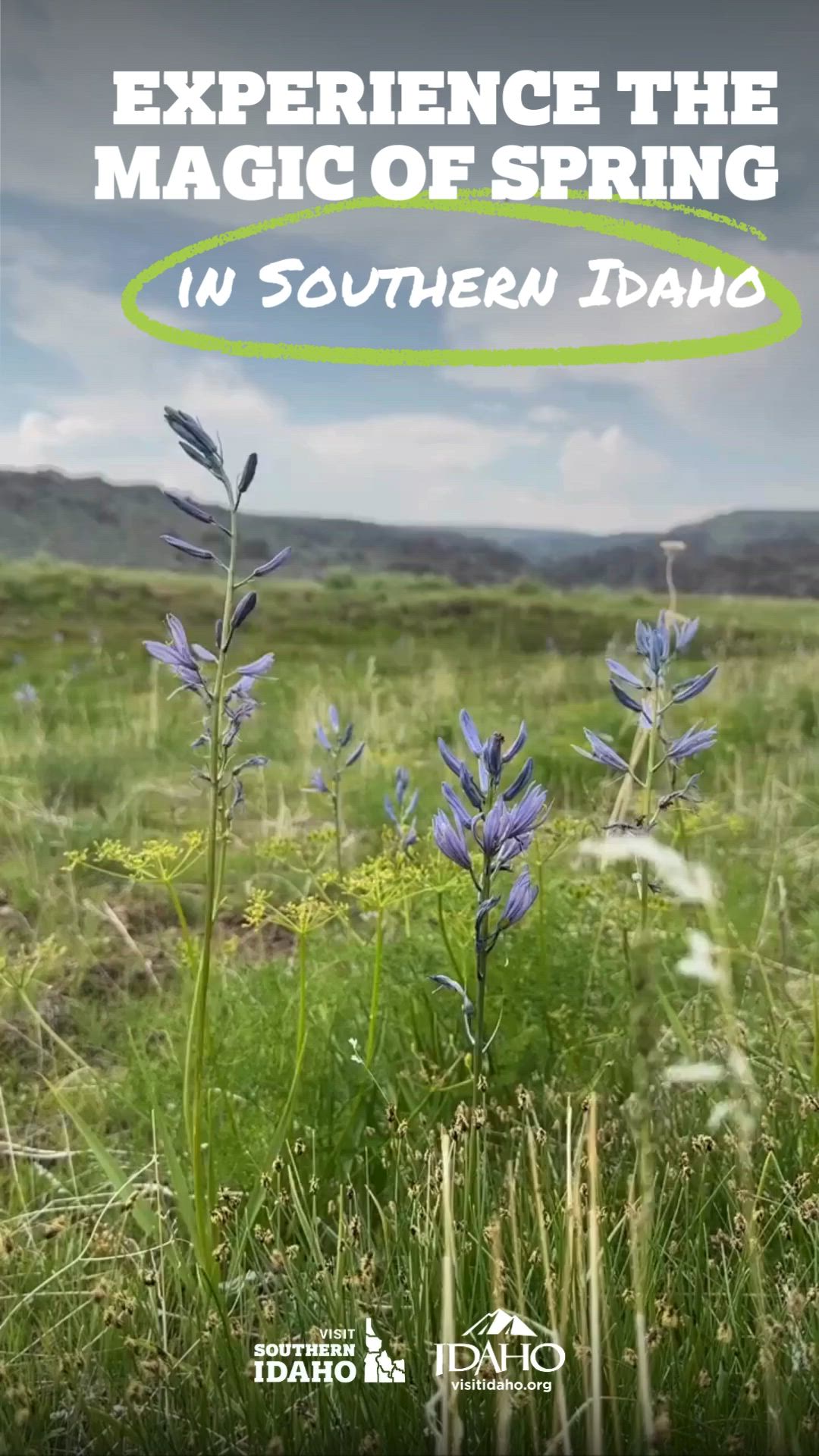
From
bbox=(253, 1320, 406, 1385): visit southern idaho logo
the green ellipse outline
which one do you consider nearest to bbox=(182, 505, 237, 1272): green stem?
bbox=(253, 1320, 406, 1385): visit southern idaho logo

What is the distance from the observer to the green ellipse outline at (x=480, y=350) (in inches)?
81.0

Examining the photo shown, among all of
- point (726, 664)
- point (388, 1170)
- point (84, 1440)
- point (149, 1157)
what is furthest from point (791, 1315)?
point (726, 664)

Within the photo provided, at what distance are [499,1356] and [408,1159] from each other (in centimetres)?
35

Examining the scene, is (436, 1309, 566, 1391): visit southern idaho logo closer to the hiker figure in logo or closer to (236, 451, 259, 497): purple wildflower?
the hiker figure in logo

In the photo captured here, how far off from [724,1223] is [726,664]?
540cm

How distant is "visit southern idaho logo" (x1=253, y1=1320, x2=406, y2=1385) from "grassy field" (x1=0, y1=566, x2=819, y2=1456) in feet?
0.04

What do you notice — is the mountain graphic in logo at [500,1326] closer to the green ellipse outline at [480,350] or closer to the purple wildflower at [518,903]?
the purple wildflower at [518,903]

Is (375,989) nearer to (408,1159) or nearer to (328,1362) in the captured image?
(408,1159)

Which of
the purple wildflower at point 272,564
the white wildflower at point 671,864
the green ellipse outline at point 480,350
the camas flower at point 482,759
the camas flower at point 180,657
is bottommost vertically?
the white wildflower at point 671,864

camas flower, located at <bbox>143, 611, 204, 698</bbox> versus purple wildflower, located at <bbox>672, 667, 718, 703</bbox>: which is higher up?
camas flower, located at <bbox>143, 611, 204, 698</bbox>

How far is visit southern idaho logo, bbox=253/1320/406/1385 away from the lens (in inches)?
47.0

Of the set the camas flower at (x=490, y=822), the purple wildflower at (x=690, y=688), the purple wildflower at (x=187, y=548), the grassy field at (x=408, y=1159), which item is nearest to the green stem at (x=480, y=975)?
the camas flower at (x=490, y=822)

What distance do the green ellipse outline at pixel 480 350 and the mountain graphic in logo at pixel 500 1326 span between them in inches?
65.6

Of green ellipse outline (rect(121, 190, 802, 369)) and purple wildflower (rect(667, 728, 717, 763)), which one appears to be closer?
purple wildflower (rect(667, 728, 717, 763))
